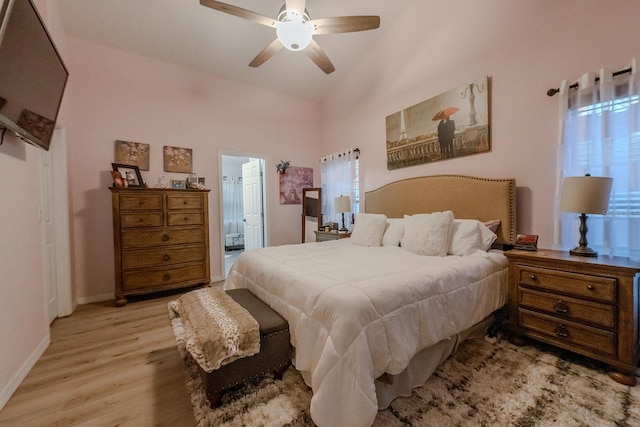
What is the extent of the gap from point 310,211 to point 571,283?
12.3ft

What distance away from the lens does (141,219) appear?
3113mm

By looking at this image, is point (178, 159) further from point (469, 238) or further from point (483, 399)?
point (483, 399)

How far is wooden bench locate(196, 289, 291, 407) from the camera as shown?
1.37 m

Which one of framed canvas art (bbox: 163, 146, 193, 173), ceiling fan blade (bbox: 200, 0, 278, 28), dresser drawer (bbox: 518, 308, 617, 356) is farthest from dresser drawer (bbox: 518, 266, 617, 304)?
framed canvas art (bbox: 163, 146, 193, 173)

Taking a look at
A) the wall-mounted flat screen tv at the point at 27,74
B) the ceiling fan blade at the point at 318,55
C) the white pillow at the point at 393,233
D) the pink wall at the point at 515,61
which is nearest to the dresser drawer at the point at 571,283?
the pink wall at the point at 515,61

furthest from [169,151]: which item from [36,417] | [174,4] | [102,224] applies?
[36,417]

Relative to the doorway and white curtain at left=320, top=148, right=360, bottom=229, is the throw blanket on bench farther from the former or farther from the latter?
white curtain at left=320, top=148, right=360, bottom=229

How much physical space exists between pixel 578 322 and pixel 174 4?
4.79 meters

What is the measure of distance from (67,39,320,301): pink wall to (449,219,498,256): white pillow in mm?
3209

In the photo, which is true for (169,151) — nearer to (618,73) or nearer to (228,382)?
(228,382)

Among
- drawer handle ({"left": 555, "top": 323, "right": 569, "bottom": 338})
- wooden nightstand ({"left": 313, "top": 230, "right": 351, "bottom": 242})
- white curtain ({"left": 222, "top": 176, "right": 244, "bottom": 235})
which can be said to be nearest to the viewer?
drawer handle ({"left": 555, "top": 323, "right": 569, "bottom": 338})

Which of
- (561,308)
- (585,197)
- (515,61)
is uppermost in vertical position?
(515,61)

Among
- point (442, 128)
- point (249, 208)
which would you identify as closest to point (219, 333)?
point (442, 128)

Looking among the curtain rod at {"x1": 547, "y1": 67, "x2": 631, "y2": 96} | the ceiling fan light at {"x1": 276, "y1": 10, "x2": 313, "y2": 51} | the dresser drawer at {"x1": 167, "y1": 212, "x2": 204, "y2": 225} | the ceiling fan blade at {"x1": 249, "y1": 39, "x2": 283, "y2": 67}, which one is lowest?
the dresser drawer at {"x1": 167, "y1": 212, "x2": 204, "y2": 225}
